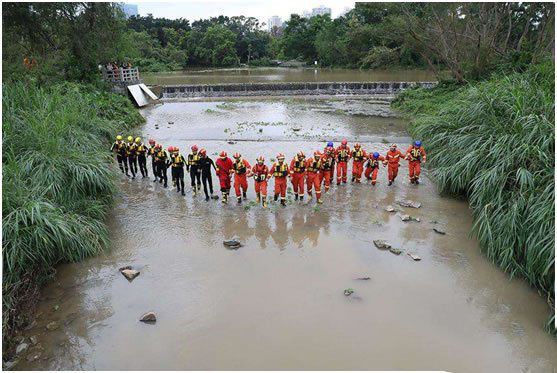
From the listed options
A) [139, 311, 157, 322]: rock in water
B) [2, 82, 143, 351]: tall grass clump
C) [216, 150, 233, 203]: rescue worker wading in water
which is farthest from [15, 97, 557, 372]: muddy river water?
[216, 150, 233, 203]: rescue worker wading in water

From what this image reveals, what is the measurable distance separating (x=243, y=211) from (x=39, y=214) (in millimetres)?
4333

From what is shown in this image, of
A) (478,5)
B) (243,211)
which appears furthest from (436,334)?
(478,5)

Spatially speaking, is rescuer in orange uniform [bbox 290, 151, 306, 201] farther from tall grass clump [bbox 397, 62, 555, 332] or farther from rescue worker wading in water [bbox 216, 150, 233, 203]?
tall grass clump [bbox 397, 62, 555, 332]

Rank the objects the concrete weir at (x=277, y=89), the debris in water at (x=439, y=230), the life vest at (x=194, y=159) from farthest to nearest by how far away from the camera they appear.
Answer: the concrete weir at (x=277, y=89) < the life vest at (x=194, y=159) < the debris in water at (x=439, y=230)

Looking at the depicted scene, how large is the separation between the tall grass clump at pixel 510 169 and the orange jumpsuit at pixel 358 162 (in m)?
1.87

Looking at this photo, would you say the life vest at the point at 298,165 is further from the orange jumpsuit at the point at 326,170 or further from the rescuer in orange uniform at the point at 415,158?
the rescuer in orange uniform at the point at 415,158

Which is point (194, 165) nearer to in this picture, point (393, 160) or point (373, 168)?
point (373, 168)

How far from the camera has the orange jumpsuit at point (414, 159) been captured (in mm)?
10898

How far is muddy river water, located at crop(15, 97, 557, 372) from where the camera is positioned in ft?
18.0

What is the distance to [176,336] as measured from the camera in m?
5.80

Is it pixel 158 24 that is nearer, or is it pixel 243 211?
pixel 243 211

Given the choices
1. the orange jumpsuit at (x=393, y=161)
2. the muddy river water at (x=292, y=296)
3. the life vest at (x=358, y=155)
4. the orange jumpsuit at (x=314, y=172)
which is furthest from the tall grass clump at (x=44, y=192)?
the orange jumpsuit at (x=393, y=161)

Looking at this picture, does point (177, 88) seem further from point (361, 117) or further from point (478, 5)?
point (478, 5)

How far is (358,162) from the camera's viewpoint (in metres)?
11.2
